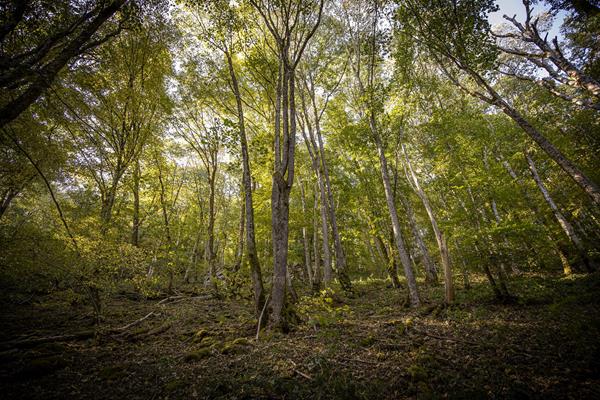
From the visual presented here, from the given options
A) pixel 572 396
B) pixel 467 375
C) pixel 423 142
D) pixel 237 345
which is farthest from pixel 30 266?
pixel 423 142

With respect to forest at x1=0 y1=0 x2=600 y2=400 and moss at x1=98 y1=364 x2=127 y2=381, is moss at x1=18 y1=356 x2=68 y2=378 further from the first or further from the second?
moss at x1=98 y1=364 x2=127 y2=381

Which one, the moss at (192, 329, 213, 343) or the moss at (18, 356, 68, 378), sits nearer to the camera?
the moss at (18, 356, 68, 378)

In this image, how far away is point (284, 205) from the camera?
615 centimetres

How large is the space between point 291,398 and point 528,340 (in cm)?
463

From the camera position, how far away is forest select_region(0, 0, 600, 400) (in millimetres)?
3828

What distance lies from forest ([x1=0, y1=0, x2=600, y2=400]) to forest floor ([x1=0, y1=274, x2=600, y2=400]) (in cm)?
4

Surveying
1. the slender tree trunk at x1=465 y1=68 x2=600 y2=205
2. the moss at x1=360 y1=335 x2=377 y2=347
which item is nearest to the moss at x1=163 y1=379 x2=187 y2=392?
the moss at x1=360 y1=335 x2=377 y2=347

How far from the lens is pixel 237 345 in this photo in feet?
16.7

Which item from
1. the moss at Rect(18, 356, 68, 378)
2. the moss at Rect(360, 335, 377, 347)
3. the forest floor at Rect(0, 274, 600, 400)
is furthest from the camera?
the moss at Rect(360, 335, 377, 347)

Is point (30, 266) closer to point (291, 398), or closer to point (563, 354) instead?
point (291, 398)

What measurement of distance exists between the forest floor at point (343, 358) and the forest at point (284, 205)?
4cm

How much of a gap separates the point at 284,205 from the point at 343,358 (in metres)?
3.65

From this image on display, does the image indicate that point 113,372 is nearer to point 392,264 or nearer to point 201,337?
point 201,337

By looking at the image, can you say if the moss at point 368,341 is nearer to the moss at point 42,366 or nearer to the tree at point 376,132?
the tree at point 376,132
